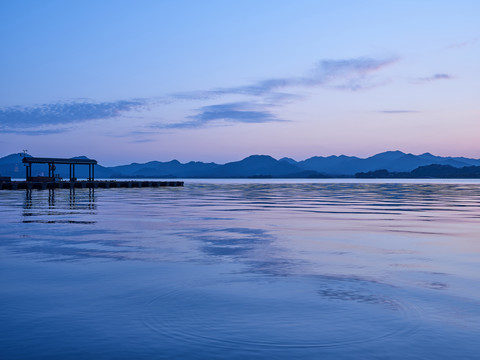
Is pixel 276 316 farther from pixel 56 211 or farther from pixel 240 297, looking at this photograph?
pixel 56 211

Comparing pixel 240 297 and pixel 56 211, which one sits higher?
pixel 56 211

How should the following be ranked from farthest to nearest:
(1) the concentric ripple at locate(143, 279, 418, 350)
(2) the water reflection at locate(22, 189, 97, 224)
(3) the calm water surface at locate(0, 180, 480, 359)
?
(2) the water reflection at locate(22, 189, 97, 224), (1) the concentric ripple at locate(143, 279, 418, 350), (3) the calm water surface at locate(0, 180, 480, 359)

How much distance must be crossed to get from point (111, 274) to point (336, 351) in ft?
25.7

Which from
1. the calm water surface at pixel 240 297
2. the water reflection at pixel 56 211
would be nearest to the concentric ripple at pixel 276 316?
the calm water surface at pixel 240 297

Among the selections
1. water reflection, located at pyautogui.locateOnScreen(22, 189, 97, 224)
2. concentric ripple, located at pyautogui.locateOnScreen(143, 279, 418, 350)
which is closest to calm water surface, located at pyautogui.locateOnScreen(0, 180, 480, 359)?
concentric ripple, located at pyautogui.locateOnScreen(143, 279, 418, 350)

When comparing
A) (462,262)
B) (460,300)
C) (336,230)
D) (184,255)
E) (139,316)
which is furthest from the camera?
(336,230)

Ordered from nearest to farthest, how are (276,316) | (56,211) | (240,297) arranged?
1. (276,316)
2. (240,297)
3. (56,211)

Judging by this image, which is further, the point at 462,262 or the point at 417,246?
the point at 417,246

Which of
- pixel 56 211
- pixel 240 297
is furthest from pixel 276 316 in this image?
pixel 56 211

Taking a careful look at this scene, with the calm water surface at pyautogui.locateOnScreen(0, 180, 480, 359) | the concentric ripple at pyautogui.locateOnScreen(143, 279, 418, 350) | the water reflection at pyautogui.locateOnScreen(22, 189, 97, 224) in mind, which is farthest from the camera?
the water reflection at pyautogui.locateOnScreen(22, 189, 97, 224)

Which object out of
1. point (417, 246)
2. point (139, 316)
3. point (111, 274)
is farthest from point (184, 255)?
point (417, 246)

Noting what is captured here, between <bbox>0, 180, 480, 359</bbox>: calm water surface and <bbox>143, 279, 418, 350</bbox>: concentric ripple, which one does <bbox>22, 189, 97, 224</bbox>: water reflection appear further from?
<bbox>143, 279, 418, 350</bbox>: concentric ripple

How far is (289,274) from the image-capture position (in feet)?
45.0

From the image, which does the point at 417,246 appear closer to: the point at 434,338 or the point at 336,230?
the point at 336,230
